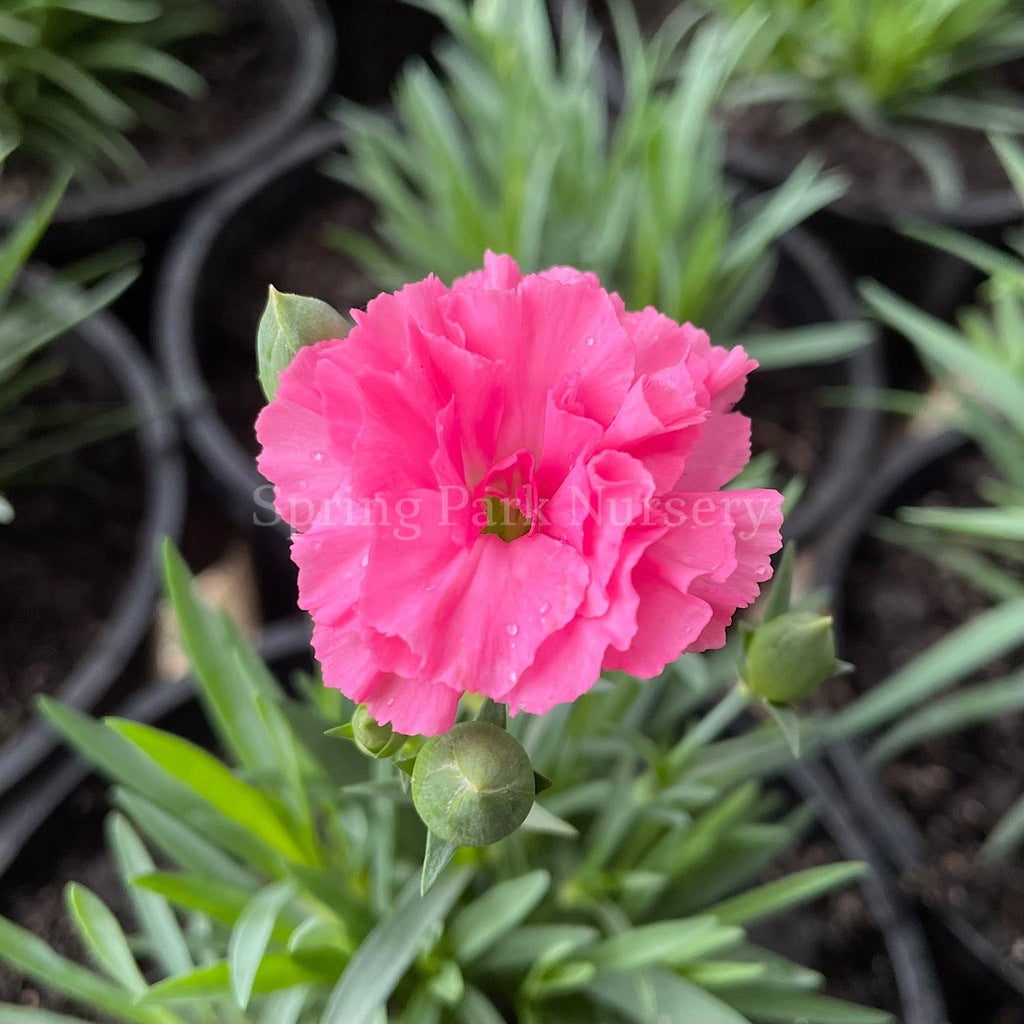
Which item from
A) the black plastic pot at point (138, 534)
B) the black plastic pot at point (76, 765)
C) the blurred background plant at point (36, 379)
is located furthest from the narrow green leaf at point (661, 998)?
the blurred background plant at point (36, 379)

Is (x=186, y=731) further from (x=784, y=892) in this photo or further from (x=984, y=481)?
(x=984, y=481)

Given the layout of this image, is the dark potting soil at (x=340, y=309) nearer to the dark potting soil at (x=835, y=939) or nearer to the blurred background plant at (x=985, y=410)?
the blurred background plant at (x=985, y=410)

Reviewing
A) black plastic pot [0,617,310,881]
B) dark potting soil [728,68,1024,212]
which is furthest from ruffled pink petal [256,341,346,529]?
dark potting soil [728,68,1024,212]

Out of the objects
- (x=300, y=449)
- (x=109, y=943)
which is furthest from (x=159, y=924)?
(x=300, y=449)

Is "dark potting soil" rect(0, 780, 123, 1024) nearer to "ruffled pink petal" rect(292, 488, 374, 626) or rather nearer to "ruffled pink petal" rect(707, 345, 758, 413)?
"ruffled pink petal" rect(292, 488, 374, 626)

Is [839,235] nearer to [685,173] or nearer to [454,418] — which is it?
[685,173]
